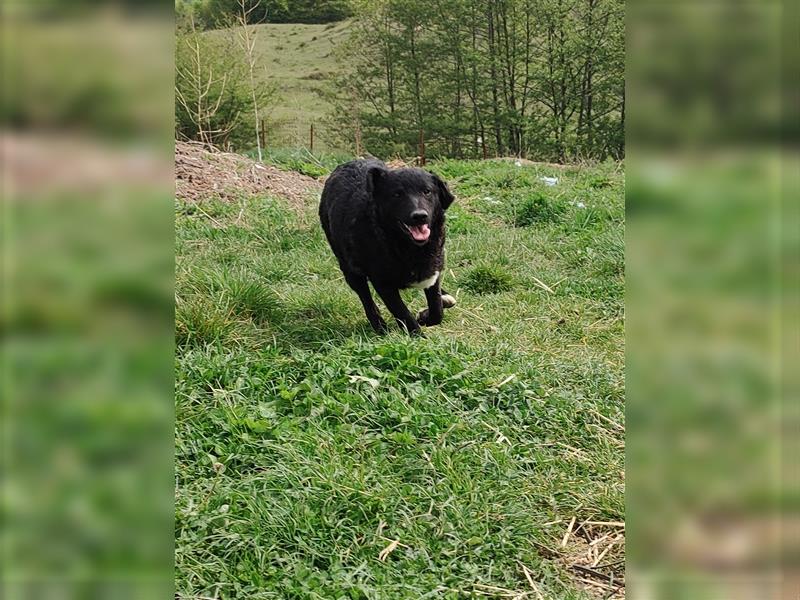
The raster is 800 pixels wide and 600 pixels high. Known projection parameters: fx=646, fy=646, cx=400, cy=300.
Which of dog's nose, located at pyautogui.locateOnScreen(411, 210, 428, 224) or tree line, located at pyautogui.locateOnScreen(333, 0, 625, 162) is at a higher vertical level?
tree line, located at pyautogui.locateOnScreen(333, 0, 625, 162)

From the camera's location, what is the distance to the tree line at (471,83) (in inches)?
942

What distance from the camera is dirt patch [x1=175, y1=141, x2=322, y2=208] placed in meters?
9.67

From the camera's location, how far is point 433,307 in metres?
5.30

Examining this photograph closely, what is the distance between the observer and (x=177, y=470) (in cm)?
295

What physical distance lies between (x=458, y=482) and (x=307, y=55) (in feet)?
92.6

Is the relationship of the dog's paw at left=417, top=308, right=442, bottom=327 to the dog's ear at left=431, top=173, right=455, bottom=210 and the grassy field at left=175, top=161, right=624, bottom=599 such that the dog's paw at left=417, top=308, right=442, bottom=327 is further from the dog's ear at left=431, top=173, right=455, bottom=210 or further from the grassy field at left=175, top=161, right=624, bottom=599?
the dog's ear at left=431, top=173, right=455, bottom=210

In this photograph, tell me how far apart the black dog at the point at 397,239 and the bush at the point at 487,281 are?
3.79 feet

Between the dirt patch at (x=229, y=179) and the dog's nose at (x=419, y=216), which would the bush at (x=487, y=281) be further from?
the dirt patch at (x=229, y=179)

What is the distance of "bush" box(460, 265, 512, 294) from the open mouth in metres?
1.67

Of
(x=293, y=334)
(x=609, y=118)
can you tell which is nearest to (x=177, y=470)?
(x=293, y=334)

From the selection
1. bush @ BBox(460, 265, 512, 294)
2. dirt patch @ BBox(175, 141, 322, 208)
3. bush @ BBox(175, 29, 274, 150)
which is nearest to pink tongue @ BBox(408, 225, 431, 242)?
bush @ BBox(460, 265, 512, 294)
